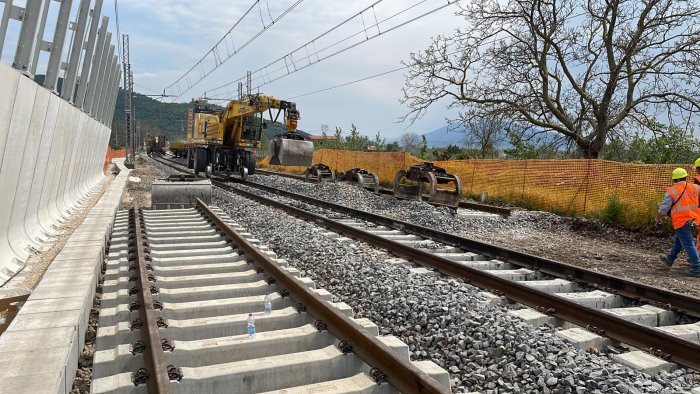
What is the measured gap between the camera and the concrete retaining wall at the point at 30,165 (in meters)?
6.35

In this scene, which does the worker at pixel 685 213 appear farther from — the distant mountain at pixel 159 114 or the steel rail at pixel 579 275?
the distant mountain at pixel 159 114

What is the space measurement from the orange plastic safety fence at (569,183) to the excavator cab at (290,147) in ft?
19.5

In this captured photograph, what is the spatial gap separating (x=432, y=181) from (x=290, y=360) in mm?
10607

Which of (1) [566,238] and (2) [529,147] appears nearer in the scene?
(1) [566,238]

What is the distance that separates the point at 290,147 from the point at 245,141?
14.4 ft

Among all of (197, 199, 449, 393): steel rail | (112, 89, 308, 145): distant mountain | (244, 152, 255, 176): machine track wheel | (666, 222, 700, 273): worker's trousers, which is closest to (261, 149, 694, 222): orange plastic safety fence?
(666, 222, 700, 273): worker's trousers

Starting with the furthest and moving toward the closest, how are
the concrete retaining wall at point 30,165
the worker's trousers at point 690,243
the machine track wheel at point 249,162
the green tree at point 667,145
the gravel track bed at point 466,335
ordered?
the machine track wheel at point 249,162
the green tree at point 667,145
the worker's trousers at point 690,243
the concrete retaining wall at point 30,165
the gravel track bed at point 466,335

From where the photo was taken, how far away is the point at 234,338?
12.3 ft

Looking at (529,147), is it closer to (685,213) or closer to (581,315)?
(685,213)

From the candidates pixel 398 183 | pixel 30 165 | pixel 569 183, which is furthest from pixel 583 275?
pixel 569 183

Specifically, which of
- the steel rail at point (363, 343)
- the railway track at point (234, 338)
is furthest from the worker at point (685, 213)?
the steel rail at point (363, 343)

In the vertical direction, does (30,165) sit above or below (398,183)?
below

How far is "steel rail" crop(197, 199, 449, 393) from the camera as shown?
9.15ft

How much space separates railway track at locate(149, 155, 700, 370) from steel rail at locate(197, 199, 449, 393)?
1816 mm
